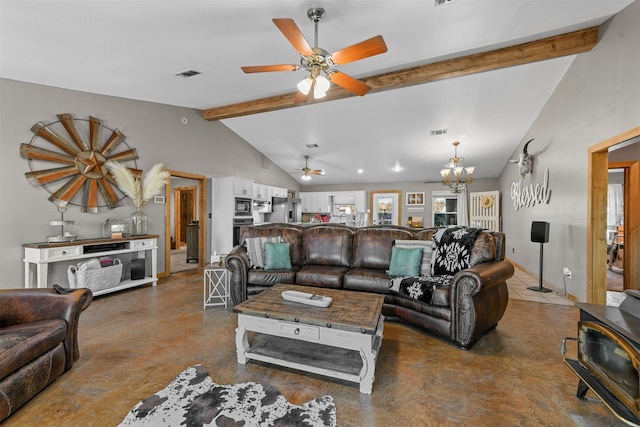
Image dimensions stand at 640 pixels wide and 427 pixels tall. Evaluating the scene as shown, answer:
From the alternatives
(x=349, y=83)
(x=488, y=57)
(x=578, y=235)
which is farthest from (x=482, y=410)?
(x=488, y=57)

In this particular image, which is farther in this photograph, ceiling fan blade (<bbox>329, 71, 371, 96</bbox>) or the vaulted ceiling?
ceiling fan blade (<bbox>329, 71, 371, 96</bbox>)

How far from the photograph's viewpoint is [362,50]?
7.06 feet

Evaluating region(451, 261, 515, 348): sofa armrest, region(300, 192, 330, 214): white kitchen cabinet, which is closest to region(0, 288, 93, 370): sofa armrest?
region(451, 261, 515, 348): sofa armrest

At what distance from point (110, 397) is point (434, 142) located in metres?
6.41

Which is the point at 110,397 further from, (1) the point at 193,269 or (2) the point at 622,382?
(1) the point at 193,269

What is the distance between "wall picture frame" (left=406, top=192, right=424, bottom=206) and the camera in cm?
865

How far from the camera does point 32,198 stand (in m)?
3.41

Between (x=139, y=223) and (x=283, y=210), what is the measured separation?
3761 millimetres

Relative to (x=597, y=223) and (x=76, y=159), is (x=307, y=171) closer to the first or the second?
(x=76, y=159)

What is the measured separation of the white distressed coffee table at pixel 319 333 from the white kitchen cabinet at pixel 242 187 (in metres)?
3.82

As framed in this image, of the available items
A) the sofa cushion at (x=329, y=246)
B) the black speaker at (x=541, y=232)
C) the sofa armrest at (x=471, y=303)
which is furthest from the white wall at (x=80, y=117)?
the black speaker at (x=541, y=232)

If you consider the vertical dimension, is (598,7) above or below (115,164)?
above

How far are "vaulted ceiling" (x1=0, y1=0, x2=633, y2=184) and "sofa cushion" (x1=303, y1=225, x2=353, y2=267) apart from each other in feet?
7.29

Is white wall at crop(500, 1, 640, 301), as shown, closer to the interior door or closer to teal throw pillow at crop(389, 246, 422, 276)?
teal throw pillow at crop(389, 246, 422, 276)
